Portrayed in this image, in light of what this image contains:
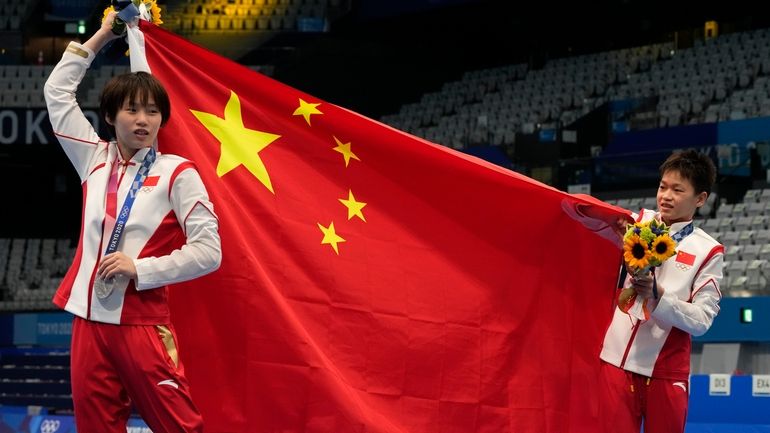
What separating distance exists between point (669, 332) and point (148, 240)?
7.49 feet

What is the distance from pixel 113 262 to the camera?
4.02 m

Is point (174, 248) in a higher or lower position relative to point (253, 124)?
lower

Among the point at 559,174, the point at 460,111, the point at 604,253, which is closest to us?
the point at 604,253

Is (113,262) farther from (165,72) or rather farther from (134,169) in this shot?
(165,72)

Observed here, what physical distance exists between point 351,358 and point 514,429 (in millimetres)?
894

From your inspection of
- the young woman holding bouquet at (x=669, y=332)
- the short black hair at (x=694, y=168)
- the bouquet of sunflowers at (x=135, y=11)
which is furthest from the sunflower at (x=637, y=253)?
the bouquet of sunflowers at (x=135, y=11)

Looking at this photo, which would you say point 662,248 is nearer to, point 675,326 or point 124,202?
point 675,326

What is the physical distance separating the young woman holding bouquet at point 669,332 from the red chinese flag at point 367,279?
20.4 inches

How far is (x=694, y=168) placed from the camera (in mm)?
5102

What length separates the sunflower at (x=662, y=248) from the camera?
15.1 ft

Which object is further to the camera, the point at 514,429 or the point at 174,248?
the point at 514,429

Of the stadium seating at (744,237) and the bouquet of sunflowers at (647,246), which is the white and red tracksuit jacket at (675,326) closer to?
the bouquet of sunflowers at (647,246)

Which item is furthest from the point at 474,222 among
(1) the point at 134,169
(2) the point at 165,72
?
(1) the point at 134,169

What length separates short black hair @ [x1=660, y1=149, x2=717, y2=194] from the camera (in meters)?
5.11
